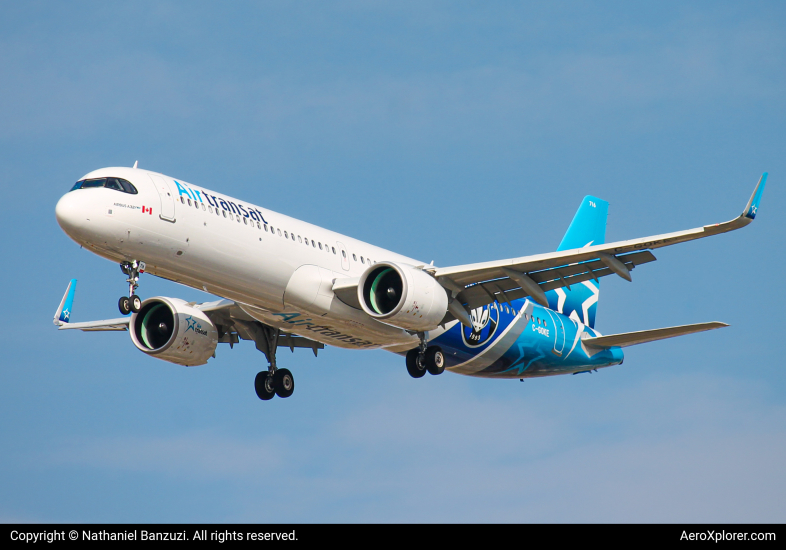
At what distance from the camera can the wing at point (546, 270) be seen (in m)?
31.3

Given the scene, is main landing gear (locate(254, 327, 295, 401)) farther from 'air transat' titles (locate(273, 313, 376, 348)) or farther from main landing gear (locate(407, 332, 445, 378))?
main landing gear (locate(407, 332, 445, 378))

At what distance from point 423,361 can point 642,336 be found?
8230 millimetres

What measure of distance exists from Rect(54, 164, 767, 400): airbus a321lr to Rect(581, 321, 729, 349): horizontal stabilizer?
3.5 inches

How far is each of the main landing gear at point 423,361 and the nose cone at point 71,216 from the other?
12.6 m

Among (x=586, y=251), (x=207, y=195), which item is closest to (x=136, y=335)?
(x=207, y=195)

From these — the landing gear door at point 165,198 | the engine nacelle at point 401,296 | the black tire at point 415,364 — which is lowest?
the black tire at point 415,364

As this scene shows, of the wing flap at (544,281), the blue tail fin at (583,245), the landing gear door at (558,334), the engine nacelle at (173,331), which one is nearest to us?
the wing flap at (544,281)

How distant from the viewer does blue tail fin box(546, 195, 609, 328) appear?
144 feet

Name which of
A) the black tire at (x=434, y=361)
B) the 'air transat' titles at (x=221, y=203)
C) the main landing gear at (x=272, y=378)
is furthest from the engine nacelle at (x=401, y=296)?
the main landing gear at (x=272, y=378)

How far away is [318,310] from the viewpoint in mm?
33688

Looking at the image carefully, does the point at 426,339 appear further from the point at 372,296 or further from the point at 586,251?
the point at 586,251

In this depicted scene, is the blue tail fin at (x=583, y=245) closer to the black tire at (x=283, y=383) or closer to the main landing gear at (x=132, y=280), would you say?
the black tire at (x=283, y=383)

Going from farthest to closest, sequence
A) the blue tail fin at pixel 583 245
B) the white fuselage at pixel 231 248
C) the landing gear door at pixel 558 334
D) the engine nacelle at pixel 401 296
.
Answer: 1. the blue tail fin at pixel 583 245
2. the landing gear door at pixel 558 334
3. the engine nacelle at pixel 401 296
4. the white fuselage at pixel 231 248

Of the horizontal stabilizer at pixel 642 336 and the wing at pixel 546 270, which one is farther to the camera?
the horizontal stabilizer at pixel 642 336
